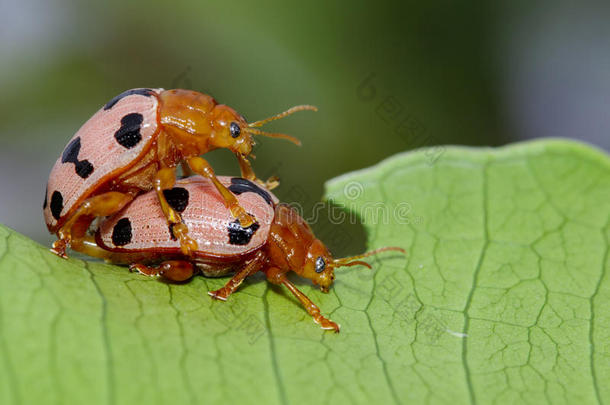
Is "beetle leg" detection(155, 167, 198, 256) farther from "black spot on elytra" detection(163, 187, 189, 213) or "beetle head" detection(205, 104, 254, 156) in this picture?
"beetle head" detection(205, 104, 254, 156)

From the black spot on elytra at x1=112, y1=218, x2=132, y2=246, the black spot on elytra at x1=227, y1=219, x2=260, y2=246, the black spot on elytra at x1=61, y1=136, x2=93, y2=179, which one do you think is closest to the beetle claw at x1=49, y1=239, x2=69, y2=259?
the black spot on elytra at x1=112, y1=218, x2=132, y2=246

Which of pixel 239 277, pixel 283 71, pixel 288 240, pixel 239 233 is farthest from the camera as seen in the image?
pixel 283 71

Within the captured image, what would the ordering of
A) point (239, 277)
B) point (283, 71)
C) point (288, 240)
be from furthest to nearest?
point (283, 71)
point (288, 240)
point (239, 277)

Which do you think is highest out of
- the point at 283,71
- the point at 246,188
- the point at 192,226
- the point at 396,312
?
the point at 283,71

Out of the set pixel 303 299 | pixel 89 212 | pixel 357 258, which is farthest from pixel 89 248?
pixel 357 258

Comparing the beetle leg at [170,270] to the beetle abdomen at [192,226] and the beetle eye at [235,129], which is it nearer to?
the beetle abdomen at [192,226]

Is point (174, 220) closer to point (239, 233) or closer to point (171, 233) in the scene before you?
point (171, 233)

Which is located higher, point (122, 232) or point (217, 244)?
point (217, 244)

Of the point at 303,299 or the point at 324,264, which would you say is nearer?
the point at 303,299
